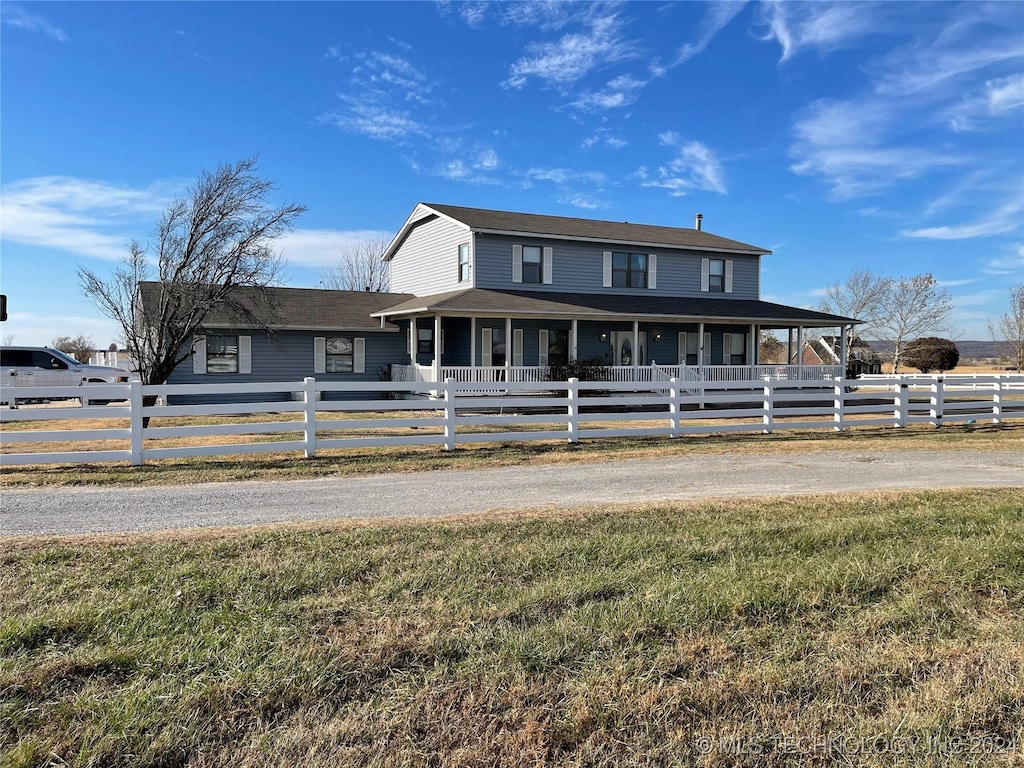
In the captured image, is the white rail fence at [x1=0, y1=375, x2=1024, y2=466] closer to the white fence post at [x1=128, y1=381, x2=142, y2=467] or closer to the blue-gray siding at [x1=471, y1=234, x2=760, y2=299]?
the white fence post at [x1=128, y1=381, x2=142, y2=467]

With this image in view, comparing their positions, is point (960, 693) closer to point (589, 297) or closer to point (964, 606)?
point (964, 606)

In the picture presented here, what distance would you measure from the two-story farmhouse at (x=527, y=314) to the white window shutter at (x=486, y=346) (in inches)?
2.0

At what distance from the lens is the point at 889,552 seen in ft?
17.1

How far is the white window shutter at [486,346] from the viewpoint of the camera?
23953mm

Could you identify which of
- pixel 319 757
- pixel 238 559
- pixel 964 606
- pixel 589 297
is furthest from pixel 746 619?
pixel 589 297

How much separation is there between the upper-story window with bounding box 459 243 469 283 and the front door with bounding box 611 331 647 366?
6.06 metres

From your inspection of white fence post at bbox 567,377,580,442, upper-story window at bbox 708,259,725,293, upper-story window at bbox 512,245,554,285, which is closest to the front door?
upper-story window at bbox 512,245,554,285

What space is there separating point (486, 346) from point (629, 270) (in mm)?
6880

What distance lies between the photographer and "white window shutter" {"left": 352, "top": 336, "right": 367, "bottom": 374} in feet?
82.6

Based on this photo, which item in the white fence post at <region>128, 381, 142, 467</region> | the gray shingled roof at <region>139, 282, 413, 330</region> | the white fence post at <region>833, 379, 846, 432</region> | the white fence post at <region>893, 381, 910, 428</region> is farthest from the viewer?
the gray shingled roof at <region>139, 282, 413, 330</region>

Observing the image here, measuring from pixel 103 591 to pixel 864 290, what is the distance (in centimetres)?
5043

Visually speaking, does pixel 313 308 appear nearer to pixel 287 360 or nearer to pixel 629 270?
pixel 287 360

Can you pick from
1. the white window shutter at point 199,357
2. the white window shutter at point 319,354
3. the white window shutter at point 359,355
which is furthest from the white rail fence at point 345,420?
the white window shutter at point 359,355

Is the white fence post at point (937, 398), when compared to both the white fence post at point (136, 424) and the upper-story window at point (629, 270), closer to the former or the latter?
the upper-story window at point (629, 270)
